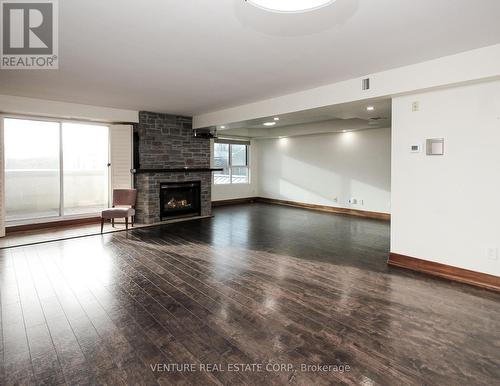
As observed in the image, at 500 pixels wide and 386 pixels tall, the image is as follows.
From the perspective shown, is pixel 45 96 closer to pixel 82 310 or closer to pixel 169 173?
pixel 169 173

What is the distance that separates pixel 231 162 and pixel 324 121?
3518 mm

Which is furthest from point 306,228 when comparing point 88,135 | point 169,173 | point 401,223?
point 88,135

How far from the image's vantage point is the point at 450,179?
3484 mm

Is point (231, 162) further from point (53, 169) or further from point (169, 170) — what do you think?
point (53, 169)

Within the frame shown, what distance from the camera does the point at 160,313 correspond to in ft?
8.72

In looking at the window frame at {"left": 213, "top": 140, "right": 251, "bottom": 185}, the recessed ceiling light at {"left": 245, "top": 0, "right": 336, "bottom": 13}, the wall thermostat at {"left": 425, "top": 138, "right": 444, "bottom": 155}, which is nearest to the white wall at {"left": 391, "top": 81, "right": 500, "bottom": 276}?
the wall thermostat at {"left": 425, "top": 138, "right": 444, "bottom": 155}

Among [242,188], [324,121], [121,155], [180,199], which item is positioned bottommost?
[180,199]

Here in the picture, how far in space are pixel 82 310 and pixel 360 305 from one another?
260cm

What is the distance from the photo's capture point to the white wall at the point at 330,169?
24.4ft

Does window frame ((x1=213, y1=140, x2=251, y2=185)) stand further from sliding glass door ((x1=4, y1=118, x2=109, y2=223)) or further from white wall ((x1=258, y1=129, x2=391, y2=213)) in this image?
sliding glass door ((x1=4, y1=118, x2=109, y2=223))

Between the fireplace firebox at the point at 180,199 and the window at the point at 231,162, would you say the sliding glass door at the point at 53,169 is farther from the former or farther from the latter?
the window at the point at 231,162

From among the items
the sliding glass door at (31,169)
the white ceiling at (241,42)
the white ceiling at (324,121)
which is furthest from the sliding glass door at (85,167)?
the white ceiling at (324,121)

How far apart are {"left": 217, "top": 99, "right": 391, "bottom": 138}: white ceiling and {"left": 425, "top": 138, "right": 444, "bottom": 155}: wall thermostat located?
35.6 inches

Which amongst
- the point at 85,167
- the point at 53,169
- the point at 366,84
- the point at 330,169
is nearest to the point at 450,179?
the point at 366,84
